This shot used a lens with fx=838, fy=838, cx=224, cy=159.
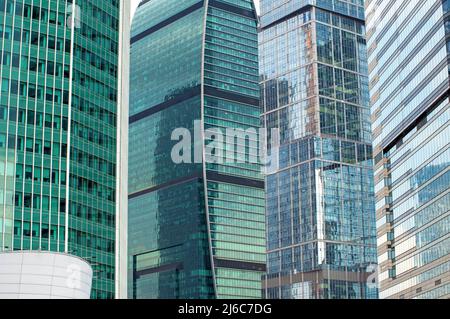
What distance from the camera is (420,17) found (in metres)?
164

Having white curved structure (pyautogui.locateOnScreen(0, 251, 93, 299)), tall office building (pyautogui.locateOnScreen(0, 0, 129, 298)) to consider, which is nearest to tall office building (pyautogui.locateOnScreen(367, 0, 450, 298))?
tall office building (pyautogui.locateOnScreen(0, 0, 129, 298))

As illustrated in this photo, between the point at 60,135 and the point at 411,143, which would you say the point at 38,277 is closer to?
the point at 60,135

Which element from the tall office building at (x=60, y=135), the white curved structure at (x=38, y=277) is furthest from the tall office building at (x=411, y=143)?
the white curved structure at (x=38, y=277)

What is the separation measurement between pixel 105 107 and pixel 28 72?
59.5 ft

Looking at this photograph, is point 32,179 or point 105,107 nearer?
point 32,179

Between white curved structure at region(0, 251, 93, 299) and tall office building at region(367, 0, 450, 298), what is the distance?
69997 millimetres

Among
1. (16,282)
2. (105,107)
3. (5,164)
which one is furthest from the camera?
(105,107)

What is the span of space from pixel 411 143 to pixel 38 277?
92.9 meters

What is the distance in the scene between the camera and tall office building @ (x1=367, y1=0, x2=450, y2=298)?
15212 cm

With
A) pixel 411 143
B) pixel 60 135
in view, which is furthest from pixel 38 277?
pixel 411 143

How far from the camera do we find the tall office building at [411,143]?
499 ft

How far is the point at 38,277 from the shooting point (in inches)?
4031

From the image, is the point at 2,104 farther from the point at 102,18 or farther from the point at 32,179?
the point at 102,18
